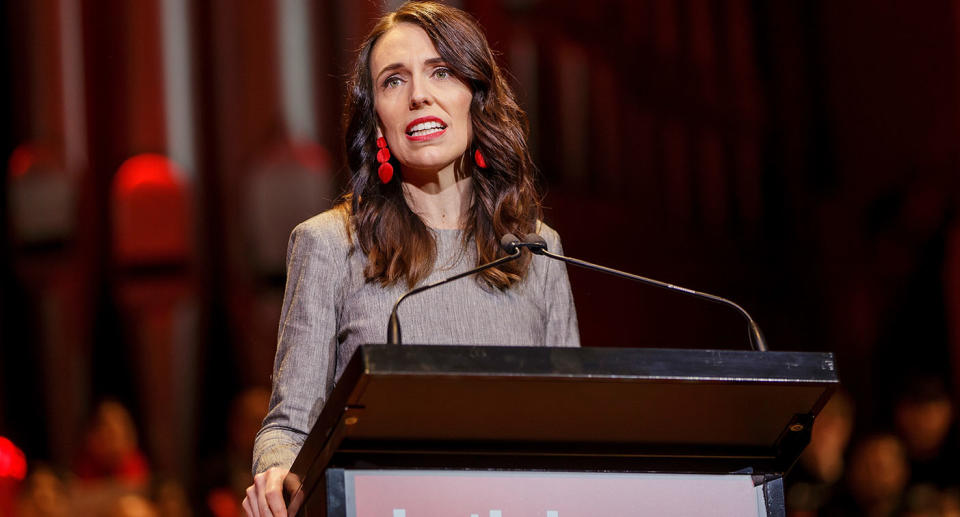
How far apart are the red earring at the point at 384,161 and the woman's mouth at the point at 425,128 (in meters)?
0.06

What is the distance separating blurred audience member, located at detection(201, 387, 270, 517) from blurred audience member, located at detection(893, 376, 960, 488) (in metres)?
2.28

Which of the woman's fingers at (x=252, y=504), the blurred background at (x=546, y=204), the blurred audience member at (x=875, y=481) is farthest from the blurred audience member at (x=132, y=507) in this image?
the woman's fingers at (x=252, y=504)

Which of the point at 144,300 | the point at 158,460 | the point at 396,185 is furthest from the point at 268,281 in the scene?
the point at 396,185

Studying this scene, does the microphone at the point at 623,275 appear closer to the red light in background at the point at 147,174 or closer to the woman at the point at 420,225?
the woman at the point at 420,225

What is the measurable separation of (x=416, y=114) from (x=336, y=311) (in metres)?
0.29

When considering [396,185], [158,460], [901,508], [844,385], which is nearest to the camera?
[396,185]

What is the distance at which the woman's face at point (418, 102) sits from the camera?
1.57m

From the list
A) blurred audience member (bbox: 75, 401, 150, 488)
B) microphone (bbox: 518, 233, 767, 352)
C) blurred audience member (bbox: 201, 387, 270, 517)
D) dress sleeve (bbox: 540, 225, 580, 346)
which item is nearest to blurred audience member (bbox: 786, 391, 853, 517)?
blurred audience member (bbox: 201, 387, 270, 517)

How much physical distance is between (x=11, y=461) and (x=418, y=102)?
10.1ft

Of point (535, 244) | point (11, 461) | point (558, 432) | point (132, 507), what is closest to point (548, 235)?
point (535, 244)

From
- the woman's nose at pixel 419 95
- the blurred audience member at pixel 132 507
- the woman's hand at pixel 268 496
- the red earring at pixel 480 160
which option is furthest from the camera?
the blurred audience member at pixel 132 507

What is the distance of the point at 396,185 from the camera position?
166 centimetres

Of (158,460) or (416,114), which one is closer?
(416,114)

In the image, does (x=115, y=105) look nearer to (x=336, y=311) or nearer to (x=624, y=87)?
(x=624, y=87)
